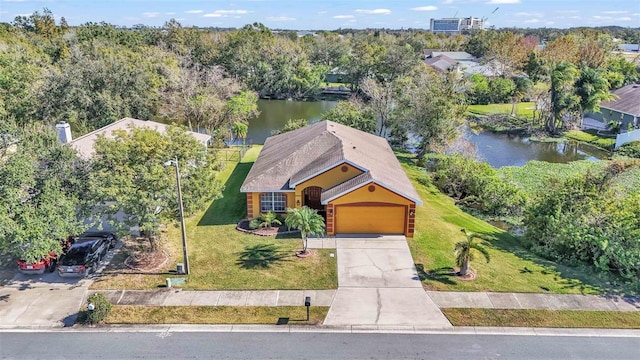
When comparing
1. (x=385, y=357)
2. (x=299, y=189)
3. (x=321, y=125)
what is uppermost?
(x=321, y=125)

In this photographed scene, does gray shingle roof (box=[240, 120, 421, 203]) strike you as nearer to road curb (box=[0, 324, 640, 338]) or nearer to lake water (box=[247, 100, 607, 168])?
road curb (box=[0, 324, 640, 338])

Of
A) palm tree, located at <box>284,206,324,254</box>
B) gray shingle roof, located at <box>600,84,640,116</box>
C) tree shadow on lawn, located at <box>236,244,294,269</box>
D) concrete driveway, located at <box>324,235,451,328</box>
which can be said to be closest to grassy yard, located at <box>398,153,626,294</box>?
concrete driveway, located at <box>324,235,451,328</box>

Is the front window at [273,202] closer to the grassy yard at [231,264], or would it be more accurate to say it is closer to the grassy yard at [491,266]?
the grassy yard at [231,264]

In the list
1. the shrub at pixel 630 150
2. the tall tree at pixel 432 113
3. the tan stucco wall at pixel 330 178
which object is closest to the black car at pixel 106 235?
the tan stucco wall at pixel 330 178

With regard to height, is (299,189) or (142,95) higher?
(142,95)

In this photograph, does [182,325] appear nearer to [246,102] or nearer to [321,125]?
[321,125]

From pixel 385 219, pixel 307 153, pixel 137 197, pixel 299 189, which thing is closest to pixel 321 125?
pixel 307 153

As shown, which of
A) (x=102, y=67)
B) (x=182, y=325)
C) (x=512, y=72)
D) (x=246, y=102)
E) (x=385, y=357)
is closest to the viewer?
(x=385, y=357)
